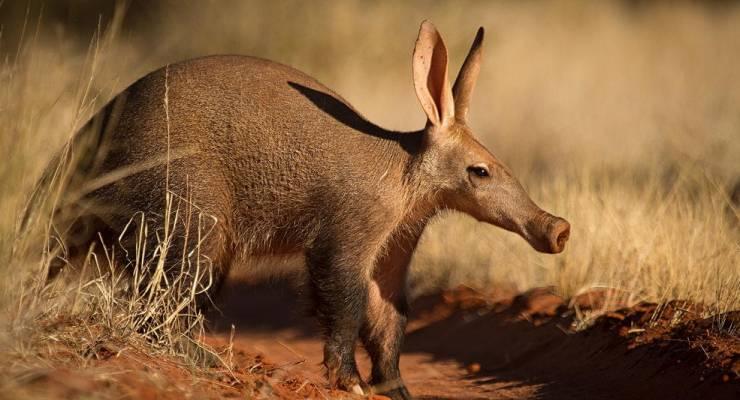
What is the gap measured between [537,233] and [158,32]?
43.5 ft

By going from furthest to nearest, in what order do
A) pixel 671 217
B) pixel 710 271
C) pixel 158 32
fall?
pixel 158 32
pixel 671 217
pixel 710 271

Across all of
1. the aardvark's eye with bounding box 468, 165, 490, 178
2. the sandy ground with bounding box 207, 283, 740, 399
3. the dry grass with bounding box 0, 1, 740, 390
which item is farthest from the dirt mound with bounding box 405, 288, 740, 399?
the aardvark's eye with bounding box 468, 165, 490, 178

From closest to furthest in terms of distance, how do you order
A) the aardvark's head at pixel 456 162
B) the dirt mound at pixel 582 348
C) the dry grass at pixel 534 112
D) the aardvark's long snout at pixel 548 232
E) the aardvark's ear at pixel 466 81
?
the dry grass at pixel 534 112, the dirt mound at pixel 582 348, the aardvark's long snout at pixel 548 232, the aardvark's head at pixel 456 162, the aardvark's ear at pixel 466 81

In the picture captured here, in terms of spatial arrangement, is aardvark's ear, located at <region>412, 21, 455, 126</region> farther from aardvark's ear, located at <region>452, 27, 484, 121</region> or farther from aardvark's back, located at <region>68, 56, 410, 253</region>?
aardvark's back, located at <region>68, 56, 410, 253</region>

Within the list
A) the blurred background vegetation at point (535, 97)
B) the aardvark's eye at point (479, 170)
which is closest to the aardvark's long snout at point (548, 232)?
the aardvark's eye at point (479, 170)

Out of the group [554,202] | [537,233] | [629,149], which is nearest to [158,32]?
[629,149]

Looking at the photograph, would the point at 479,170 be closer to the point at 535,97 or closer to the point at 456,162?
the point at 456,162

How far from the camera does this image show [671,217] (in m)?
7.93

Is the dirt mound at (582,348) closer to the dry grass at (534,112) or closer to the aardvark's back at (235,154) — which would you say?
the dry grass at (534,112)

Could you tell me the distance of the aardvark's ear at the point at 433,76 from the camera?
6246mm

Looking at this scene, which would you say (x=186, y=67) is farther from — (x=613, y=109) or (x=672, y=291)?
(x=613, y=109)

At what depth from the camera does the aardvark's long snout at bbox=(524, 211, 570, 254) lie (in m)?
5.95

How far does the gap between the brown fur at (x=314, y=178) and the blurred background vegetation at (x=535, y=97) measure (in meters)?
0.36

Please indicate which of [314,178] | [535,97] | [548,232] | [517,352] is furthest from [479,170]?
[535,97]
